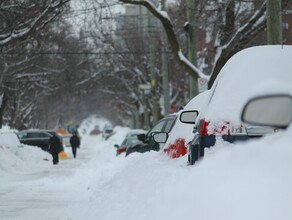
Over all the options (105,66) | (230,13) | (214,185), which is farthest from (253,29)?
(105,66)

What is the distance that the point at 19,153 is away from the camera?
27969 mm

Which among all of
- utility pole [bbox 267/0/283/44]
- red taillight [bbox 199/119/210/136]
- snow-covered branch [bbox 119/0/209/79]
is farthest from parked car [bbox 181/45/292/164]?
snow-covered branch [bbox 119/0/209/79]

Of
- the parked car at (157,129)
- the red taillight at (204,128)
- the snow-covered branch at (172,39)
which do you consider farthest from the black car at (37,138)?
the red taillight at (204,128)

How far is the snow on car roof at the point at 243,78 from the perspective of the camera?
21.4 feet

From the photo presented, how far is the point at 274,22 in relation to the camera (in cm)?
1362

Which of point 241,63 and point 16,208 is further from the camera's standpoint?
point 16,208

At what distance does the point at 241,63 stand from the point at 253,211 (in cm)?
369

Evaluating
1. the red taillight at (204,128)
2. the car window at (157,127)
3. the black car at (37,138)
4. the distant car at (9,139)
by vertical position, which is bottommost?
the black car at (37,138)

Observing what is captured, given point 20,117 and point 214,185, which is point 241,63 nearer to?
point 214,185

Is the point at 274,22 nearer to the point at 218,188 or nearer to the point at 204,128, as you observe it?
the point at 204,128

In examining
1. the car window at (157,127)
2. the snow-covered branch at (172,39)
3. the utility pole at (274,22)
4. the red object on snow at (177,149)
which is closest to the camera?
the red object on snow at (177,149)

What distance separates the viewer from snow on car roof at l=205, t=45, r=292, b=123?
6.52 m

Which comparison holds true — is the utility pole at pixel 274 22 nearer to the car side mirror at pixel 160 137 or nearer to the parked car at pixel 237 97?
the car side mirror at pixel 160 137

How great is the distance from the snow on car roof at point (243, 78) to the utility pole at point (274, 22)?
6.63 metres
